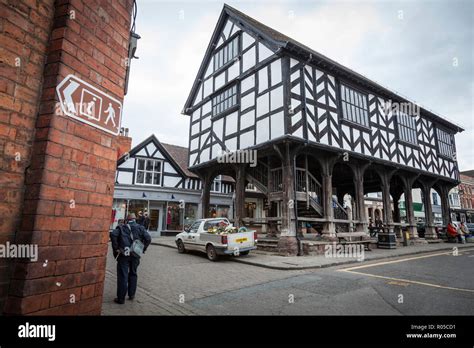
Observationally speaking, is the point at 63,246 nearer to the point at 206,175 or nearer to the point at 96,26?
the point at 96,26

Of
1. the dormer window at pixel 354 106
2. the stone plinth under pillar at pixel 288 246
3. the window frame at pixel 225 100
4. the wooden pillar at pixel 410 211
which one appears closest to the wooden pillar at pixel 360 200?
the dormer window at pixel 354 106

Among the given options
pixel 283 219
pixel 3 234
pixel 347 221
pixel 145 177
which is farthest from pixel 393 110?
pixel 3 234

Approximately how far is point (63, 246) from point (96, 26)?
1.83 m

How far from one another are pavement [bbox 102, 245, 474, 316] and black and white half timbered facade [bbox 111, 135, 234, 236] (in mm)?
13090

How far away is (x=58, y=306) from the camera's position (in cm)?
184

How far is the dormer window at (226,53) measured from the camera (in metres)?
15.7

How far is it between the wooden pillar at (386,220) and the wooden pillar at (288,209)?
20.4ft

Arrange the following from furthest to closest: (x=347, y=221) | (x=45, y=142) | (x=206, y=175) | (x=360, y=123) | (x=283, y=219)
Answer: (x=206, y=175) → (x=360, y=123) → (x=347, y=221) → (x=283, y=219) → (x=45, y=142)

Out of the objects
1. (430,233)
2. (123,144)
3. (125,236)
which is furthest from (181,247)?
(430,233)

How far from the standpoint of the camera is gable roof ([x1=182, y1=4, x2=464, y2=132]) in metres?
12.5

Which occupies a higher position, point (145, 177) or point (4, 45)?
point (145, 177)

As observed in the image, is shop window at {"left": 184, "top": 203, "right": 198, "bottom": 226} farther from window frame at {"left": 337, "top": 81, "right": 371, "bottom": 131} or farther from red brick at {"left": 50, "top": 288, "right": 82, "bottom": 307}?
red brick at {"left": 50, "top": 288, "right": 82, "bottom": 307}

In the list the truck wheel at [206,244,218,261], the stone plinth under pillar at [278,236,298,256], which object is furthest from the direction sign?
the stone plinth under pillar at [278,236,298,256]

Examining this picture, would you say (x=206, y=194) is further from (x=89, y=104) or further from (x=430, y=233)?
(x=430, y=233)
